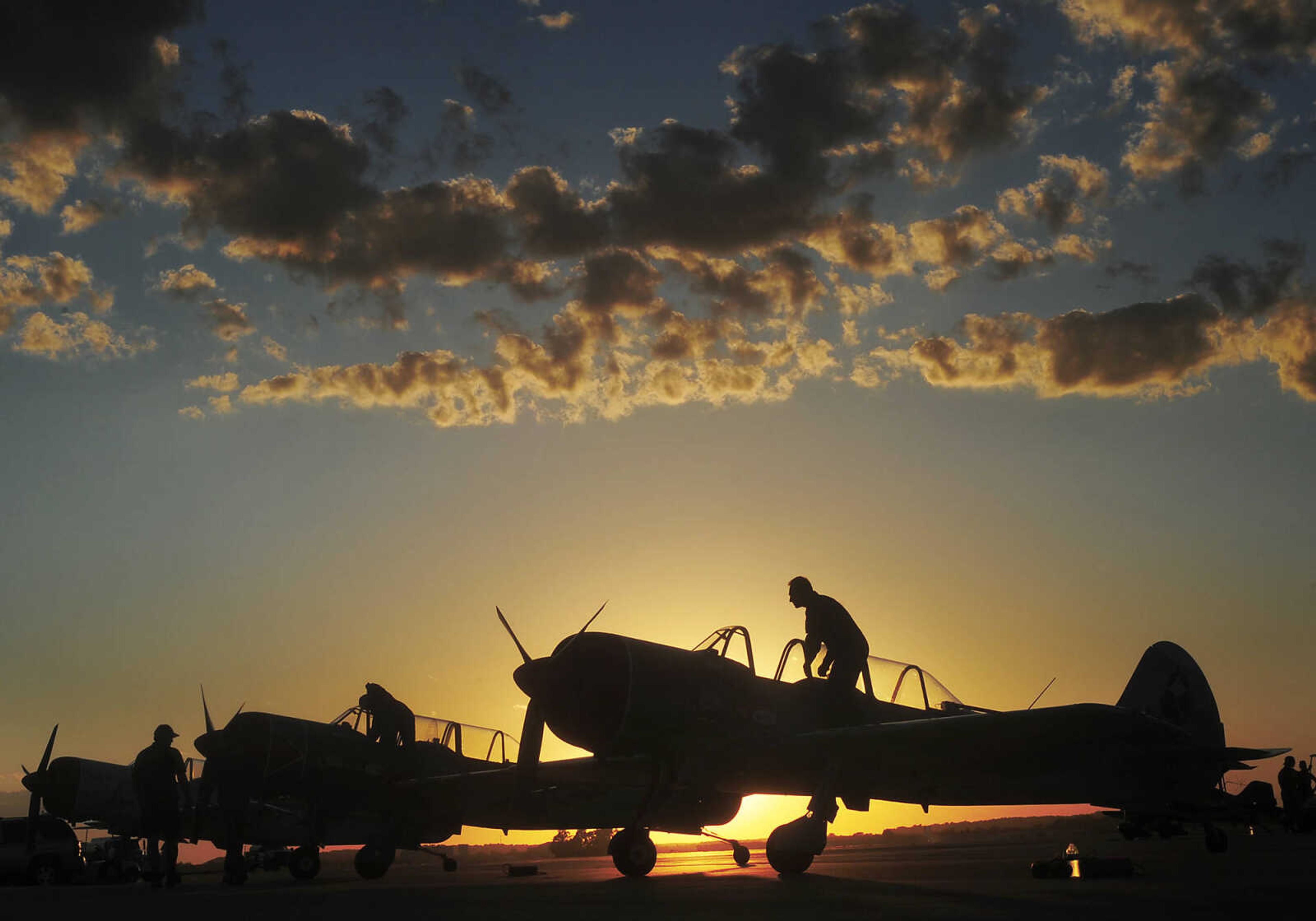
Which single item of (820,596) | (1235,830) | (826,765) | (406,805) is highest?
(820,596)

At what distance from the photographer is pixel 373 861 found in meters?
14.7

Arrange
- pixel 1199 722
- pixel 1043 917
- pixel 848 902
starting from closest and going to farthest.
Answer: pixel 1043 917 → pixel 848 902 → pixel 1199 722

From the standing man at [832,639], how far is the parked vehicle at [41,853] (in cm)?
1816

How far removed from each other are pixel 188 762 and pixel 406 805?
660 cm

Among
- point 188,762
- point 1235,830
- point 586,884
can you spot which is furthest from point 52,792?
point 1235,830

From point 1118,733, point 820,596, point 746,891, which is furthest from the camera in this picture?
point 820,596

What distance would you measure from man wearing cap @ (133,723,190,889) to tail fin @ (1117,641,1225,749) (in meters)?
16.6

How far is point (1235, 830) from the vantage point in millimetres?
30781

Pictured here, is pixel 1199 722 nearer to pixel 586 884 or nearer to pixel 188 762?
pixel 586 884

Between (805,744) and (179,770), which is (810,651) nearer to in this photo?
(805,744)

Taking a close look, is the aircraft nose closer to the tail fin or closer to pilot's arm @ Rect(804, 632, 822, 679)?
pilot's arm @ Rect(804, 632, 822, 679)

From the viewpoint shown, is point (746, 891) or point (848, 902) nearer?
point (848, 902)

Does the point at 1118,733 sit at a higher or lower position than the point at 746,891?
higher

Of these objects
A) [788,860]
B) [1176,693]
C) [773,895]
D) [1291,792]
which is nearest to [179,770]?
[788,860]
